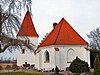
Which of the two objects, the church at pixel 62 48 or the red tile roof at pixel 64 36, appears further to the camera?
the red tile roof at pixel 64 36

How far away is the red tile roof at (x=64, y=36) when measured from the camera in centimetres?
4234

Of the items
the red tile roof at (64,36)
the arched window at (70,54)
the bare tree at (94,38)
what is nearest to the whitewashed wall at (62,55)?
the arched window at (70,54)

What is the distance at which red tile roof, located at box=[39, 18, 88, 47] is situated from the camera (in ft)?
139

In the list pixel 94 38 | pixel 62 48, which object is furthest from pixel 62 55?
pixel 94 38

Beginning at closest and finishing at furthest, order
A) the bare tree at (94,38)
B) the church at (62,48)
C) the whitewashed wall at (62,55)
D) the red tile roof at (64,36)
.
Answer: the whitewashed wall at (62,55)
the church at (62,48)
the red tile roof at (64,36)
the bare tree at (94,38)

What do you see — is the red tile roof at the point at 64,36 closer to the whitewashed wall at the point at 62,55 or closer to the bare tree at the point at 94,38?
the whitewashed wall at the point at 62,55

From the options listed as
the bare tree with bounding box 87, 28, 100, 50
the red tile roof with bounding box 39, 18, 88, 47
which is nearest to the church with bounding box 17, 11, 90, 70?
the red tile roof with bounding box 39, 18, 88, 47

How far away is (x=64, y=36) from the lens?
4322 cm

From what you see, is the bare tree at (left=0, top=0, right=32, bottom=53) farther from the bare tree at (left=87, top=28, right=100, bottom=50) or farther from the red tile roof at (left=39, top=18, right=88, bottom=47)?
the bare tree at (left=87, top=28, right=100, bottom=50)

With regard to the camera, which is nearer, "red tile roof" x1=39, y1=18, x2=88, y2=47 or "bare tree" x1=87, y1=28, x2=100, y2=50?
"red tile roof" x1=39, y1=18, x2=88, y2=47

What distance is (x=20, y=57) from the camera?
5034cm

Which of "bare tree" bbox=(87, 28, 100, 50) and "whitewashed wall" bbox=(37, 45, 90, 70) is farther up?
"bare tree" bbox=(87, 28, 100, 50)

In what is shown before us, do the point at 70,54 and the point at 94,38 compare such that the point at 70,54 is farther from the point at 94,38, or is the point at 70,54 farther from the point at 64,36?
the point at 94,38

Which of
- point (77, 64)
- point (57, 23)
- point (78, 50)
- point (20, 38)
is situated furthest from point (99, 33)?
point (20, 38)
